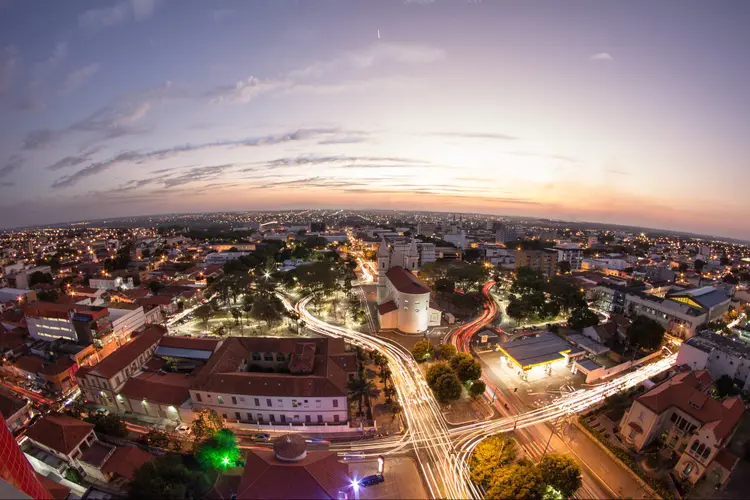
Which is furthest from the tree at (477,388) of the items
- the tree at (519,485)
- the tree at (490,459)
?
the tree at (519,485)

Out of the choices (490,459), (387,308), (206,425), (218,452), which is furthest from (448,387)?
(206,425)

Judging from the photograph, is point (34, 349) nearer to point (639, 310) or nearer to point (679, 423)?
point (679, 423)

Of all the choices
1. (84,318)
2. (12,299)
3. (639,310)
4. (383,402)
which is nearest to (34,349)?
(84,318)

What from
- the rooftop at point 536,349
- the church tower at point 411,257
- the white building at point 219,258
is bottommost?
the rooftop at point 536,349

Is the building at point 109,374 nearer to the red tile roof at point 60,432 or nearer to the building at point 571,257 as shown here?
the red tile roof at point 60,432

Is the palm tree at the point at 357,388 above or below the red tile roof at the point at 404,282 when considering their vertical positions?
below

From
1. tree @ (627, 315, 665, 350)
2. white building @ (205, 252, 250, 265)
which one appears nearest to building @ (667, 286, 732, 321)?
tree @ (627, 315, 665, 350)
